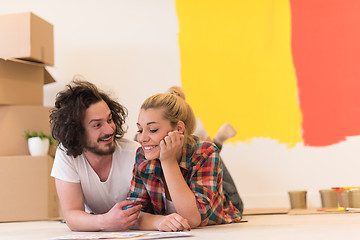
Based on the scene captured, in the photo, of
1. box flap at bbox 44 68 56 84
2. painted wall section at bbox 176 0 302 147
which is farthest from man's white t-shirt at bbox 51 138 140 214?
painted wall section at bbox 176 0 302 147

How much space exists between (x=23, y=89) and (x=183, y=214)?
1.59 m

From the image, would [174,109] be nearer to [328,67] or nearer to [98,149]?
[98,149]

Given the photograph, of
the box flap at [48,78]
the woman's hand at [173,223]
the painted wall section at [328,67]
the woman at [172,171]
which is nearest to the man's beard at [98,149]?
the woman at [172,171]

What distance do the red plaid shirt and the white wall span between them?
1.48 m

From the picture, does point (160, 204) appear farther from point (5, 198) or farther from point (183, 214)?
point (5, 198)

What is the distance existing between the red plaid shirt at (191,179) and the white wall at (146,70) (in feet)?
4.85

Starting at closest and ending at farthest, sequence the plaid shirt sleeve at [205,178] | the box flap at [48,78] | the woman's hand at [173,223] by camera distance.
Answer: the woman's hand at [173,223] → the plaid shirt sleeve at [205,178] → the box flap at [48,78]

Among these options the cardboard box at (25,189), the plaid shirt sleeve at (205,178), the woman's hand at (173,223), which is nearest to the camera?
the woman's hand at (173,223)

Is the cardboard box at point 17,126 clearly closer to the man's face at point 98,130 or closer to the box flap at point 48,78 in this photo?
the box flap at point 48,78

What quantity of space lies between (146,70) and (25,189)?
111cm

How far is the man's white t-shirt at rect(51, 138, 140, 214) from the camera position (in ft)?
5.91

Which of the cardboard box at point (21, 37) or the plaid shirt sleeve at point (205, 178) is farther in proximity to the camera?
the cardboard box at point (21, 37)

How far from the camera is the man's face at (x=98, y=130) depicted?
1789 millimetres

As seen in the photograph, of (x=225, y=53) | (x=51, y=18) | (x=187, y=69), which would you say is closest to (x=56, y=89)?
(x=51, y=18)
